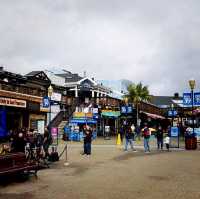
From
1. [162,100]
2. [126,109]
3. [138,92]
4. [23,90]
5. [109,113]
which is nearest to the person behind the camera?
[23,90]

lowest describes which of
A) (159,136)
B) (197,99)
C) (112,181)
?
(112,181)

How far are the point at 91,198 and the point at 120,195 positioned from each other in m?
0.82

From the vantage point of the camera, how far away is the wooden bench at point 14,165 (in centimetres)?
1253

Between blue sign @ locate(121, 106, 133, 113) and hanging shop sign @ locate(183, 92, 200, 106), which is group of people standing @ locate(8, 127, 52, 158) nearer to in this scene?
hanging shop sign @ locate(183, 92, 200, 106)

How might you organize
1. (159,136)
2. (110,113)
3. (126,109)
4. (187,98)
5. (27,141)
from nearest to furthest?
1. (27,141)
2. (159,136)
3. (187,98)
4. (110,113)
5. (126,109)

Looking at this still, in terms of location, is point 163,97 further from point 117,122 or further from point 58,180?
point 58,180

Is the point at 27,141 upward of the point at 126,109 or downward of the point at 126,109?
downward

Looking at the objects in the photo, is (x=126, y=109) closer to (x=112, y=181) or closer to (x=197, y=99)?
(x=197, y=99)

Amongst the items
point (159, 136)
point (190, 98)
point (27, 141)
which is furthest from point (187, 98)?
point (27, 141)

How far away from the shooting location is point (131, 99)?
69.8 metres

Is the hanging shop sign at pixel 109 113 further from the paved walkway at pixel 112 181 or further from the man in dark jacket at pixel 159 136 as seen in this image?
the paved walkway at pixel 112 181

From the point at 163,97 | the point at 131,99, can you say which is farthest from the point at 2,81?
the point at 163,97

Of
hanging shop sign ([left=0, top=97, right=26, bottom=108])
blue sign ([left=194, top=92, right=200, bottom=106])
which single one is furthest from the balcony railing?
blue sign ([left=194, top=92, right=200, bottom=106])

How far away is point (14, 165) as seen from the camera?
1309 centimetres
